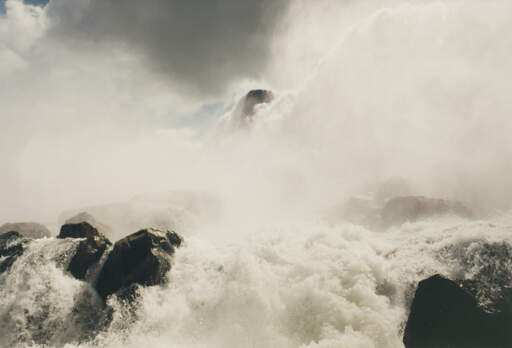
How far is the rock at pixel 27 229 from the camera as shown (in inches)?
982

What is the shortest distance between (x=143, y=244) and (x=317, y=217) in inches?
703

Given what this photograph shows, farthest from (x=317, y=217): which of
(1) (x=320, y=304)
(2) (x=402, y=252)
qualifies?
(1) (x=320, y=304)

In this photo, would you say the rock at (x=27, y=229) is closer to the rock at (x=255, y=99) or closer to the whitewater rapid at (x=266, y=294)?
the whitewater rapid at (x=266, y=294)

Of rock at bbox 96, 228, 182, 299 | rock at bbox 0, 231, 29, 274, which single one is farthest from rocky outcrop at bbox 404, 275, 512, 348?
rock at bbox 0, 231, 29, 274

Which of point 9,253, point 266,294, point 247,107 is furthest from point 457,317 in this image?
point 247,107

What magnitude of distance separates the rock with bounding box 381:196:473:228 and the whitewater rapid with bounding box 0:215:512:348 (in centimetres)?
772

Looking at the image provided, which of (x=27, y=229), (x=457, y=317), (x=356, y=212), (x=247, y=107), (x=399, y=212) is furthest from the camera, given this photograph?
(x=247, y=107)

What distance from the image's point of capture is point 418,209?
19.5 meters

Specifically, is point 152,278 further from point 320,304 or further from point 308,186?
point 308,186

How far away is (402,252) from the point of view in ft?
37.6

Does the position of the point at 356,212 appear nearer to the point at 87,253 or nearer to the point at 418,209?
the point at 418,209

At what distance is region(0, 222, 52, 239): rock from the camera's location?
81.9 feet

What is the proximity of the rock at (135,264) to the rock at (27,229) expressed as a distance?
18849 mm

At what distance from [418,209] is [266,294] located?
1470 cm
